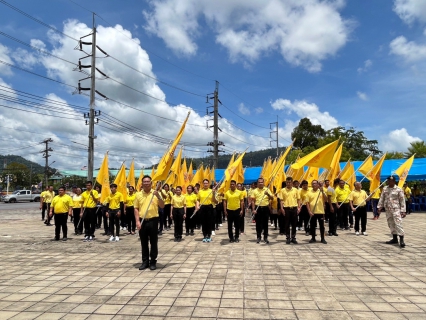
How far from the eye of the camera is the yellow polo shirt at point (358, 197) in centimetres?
1030

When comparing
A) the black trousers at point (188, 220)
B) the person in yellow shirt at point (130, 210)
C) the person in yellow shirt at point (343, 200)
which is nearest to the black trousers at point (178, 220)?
the black trousers at point (188, 220)

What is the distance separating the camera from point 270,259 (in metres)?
6.94

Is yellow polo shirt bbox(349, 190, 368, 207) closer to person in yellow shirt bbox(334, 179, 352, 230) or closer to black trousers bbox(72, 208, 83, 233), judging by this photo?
person in yellow shirt bbox(334, 179, 352, 230)

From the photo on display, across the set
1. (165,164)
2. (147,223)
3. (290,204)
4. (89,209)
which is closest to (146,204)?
(147,223)

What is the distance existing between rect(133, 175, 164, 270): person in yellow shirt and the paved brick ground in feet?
0.90

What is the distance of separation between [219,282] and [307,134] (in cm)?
4301

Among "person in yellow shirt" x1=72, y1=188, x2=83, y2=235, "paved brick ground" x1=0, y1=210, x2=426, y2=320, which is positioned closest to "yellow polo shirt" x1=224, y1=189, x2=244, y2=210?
"paved brick ground" x1=0, y1=210, x2=426, y2=320

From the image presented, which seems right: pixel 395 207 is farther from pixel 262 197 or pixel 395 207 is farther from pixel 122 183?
pixel 122 183

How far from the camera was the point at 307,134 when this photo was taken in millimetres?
45812

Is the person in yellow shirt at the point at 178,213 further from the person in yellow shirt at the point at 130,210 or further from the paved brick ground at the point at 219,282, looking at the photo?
the person in yellow shirt at the point at 130,210

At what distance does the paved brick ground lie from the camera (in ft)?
13.5

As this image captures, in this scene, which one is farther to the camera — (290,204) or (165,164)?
(290,204)

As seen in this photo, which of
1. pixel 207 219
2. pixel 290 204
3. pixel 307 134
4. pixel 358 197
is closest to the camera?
pixel 290 204

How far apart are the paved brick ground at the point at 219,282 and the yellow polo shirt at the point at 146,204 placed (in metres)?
1.05
